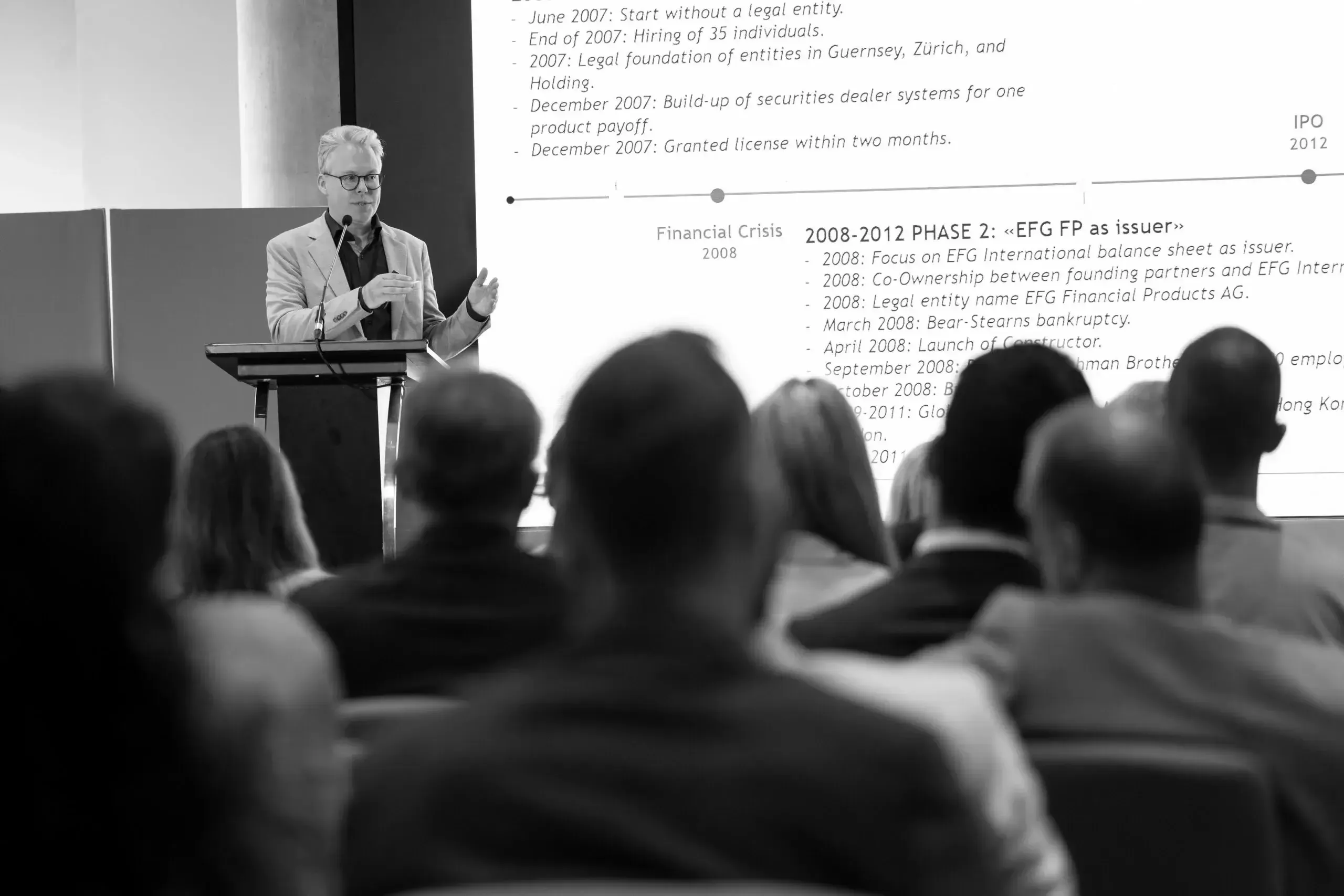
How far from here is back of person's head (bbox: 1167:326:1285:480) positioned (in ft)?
6.77

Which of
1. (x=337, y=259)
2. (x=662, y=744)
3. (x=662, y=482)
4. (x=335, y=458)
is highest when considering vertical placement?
(x=337, y=259)

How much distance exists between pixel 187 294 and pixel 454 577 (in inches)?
171

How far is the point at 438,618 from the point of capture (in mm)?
1648

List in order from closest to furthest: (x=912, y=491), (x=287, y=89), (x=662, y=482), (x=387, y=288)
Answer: (x=662, y=482) < (x=912, y=491) < (x=387, y=288) < (x=287, y=89)

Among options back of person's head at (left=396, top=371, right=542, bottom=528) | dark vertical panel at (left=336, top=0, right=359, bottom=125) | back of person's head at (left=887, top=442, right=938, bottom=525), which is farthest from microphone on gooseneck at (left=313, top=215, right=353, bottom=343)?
back of person's head at (left=396, top=371, right=542, bottom=528)

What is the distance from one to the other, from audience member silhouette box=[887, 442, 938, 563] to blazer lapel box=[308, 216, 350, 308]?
2.19m

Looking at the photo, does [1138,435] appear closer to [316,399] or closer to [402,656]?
[402,656]

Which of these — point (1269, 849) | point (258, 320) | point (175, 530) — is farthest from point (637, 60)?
point (1269, 849)

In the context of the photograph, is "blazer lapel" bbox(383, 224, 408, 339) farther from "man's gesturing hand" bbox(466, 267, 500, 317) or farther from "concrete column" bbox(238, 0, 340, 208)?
"concrete column" bbox(238, 0, 340, 208)

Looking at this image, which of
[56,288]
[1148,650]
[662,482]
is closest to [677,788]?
[662,482]

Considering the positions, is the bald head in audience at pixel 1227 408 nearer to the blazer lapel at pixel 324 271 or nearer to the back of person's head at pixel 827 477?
the back of person's head at pixel 827 477

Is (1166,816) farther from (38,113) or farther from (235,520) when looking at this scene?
(38,113)

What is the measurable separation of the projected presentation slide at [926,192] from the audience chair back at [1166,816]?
389cm

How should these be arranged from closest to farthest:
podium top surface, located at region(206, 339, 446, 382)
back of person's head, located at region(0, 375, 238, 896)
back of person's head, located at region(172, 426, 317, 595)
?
back of person's head, located at region(0, 375, 238, 896) < back of person's head, located at region(172, 426, 317, 595) < podium top surface, located at region(206, 339, 446, 382)
